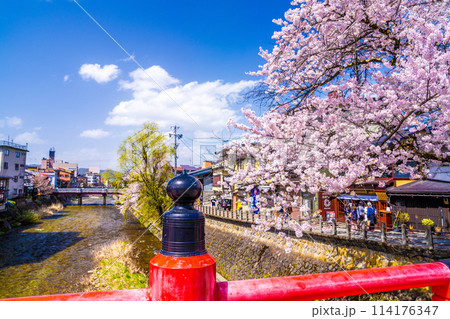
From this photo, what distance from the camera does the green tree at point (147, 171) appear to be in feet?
76.0

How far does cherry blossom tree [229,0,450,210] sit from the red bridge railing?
11.8ft

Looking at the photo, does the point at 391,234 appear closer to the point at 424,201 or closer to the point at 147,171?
the point at 424,201

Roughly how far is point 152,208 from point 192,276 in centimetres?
2310

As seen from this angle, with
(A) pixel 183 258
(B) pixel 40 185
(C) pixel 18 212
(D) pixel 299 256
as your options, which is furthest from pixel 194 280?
(B) pixel 40 185

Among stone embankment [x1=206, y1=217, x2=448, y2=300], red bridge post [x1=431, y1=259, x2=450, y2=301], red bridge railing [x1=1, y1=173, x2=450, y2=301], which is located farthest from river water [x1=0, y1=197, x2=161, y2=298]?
red bridge post [x1=431, y1=259, x2=450, y2=301]

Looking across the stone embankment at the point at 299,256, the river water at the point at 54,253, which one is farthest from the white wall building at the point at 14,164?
the stone embankment at the point at 299,256

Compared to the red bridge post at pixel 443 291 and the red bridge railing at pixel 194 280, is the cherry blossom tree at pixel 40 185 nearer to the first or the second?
the red bridge railing at pixel 194 280

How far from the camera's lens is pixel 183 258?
1336 mm

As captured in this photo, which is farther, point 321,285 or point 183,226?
point 321,285

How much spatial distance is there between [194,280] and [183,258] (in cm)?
12

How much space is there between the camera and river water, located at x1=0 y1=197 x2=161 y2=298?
14.1 metres

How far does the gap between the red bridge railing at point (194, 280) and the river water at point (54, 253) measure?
15002 mm
